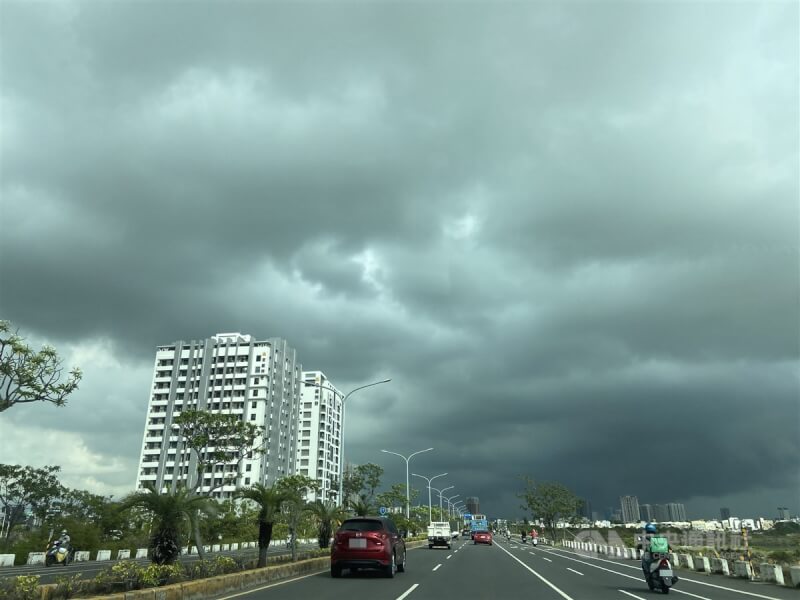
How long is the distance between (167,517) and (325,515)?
45.9 feet

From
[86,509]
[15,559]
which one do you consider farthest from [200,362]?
[15,559]

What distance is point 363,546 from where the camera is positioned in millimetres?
18031

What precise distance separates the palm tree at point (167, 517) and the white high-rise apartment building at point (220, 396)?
104 metres

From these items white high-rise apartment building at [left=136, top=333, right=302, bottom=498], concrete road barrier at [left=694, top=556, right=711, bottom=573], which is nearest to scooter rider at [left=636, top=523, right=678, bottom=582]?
concrete road barrier at [left=694, top=556, right=711, bottom=573]

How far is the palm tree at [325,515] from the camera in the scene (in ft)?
84.9

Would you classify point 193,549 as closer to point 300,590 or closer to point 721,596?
point 300,590

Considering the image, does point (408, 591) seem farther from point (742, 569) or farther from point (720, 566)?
point (720, 566)

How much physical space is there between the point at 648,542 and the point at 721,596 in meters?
2.18

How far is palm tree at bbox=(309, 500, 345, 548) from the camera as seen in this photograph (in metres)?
25.9

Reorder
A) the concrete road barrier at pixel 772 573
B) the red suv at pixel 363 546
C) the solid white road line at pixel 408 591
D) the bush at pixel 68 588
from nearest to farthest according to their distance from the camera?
the bush at pixel 68 588, the solid white road line at pixel 408 591, the red suv at pixel 363 546, the concrete road barrier at pixel 772 573

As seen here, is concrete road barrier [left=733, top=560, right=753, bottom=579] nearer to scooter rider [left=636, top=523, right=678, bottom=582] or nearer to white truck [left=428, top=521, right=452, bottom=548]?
scooter rider [left=636, top=523, right=678, bottom=582]

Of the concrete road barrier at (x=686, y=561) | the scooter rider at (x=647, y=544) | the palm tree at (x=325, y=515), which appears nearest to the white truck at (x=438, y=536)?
the concrete road barrier at (x=686, y=561)

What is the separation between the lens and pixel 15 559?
30750 mm

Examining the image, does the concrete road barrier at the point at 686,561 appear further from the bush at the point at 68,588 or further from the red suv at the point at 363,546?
the bush at the point at 68,588
